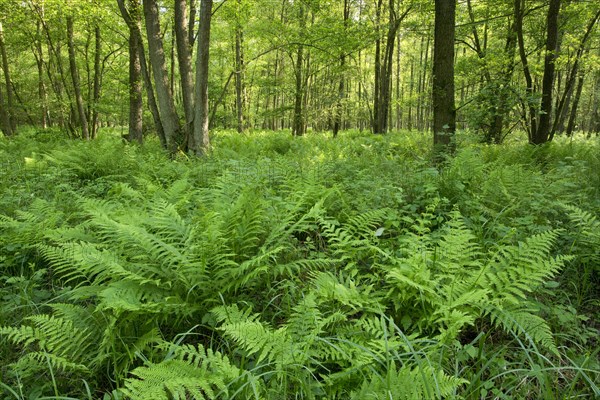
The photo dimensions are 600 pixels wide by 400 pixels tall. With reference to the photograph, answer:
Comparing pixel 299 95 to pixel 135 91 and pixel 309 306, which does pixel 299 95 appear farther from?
pixel 309 306

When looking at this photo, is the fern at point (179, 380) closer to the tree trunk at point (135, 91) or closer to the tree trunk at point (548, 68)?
the tree trunk at point (548, 68)

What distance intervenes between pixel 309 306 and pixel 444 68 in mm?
4787

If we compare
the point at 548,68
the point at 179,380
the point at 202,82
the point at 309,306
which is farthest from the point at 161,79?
the point at 548,68

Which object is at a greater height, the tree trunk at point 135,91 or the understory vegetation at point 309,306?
the tree trunk at point 135,91

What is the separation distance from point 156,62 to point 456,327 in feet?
26.0

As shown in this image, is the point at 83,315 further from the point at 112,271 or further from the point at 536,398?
the point at 536,398

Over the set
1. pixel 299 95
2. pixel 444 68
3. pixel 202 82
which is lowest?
pixel 444 68

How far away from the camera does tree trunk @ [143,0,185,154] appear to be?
24.2 ft

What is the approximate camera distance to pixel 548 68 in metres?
7.72

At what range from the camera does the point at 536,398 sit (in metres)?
1.76

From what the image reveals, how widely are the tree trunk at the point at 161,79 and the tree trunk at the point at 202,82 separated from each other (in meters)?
0.68

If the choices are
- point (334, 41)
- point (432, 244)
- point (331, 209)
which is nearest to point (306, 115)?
point (334, 41)

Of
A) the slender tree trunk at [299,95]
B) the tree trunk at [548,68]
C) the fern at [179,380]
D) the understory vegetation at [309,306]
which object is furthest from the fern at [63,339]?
the slender tree trunk at [299,95]

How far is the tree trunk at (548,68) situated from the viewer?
7.20 m
